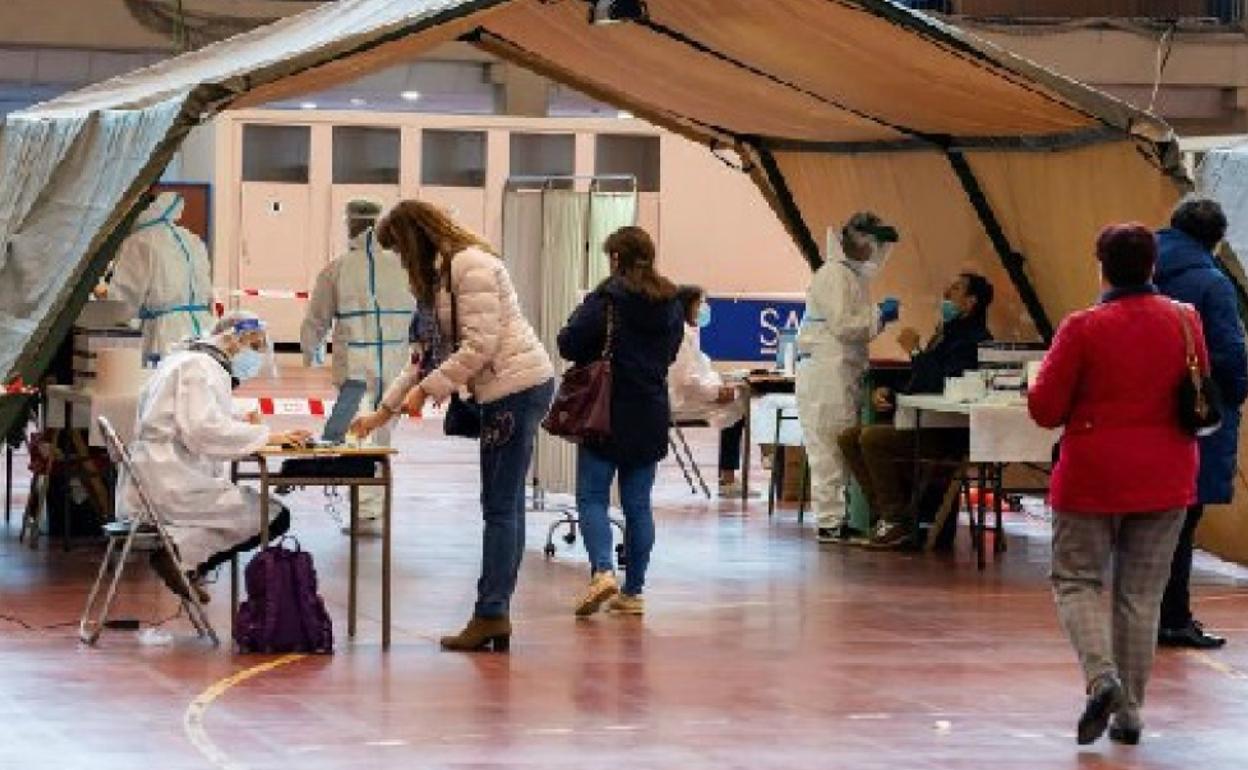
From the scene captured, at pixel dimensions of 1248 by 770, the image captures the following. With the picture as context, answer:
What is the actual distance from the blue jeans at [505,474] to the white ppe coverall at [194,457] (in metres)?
1.00

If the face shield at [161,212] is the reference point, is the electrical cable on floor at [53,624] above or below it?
below

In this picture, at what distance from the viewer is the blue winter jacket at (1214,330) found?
36.5ft

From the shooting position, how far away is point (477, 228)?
105 ft

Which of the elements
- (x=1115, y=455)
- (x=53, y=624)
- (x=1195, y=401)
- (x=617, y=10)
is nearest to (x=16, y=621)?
(x=53, y=624)

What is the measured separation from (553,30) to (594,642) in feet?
13.8

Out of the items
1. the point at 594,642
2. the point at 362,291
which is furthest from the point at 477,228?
the point at 594,642

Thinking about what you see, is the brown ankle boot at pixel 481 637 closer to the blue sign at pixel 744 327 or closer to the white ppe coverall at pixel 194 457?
the white ppe coverall at pixel 194 457

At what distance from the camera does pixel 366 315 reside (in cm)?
1619

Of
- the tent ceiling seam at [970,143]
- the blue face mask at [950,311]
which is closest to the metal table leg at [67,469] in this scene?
the blue face mask at [950,311]

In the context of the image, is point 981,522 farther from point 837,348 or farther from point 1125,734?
point 1125,734

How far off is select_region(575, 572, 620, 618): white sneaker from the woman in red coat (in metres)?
3.46

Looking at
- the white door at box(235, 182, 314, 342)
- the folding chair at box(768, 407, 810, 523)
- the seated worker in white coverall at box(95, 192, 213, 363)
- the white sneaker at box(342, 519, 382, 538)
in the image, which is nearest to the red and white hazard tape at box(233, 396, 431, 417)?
the white door at box(235, 182, 314, 342)

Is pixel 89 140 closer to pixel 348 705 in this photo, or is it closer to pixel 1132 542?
pixel 348 705

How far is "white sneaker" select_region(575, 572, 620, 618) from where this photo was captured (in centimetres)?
1253
